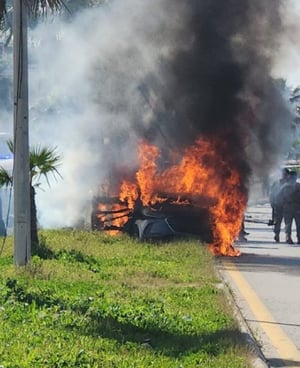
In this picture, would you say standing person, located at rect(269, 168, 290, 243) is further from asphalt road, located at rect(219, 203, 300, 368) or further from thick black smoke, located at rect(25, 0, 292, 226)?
asphalt road, located at rect(219, 203, 300, 368)

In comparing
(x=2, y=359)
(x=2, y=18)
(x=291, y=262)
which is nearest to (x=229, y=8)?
(x=291, y=262)

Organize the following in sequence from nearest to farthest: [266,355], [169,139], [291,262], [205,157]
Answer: [266,355] < [291,262] < [205,157] < [169,139]

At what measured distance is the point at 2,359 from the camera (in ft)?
25.2

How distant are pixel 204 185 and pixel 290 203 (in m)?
3.82

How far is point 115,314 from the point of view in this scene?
1001cm

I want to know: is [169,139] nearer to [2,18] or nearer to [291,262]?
[291,262]

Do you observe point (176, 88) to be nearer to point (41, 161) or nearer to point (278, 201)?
point (278, 201)

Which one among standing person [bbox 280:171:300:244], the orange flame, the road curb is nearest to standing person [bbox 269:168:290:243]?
standing person [bbox 280:171:300:244]

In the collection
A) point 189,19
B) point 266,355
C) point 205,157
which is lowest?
point 266,355

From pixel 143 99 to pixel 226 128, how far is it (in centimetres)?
278

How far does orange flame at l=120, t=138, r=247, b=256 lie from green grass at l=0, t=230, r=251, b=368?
434 centimetres

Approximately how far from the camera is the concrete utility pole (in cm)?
1398

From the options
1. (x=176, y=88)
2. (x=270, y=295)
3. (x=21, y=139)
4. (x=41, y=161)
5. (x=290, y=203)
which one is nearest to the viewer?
(x=270, y=295)

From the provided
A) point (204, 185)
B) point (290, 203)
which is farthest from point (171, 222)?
point (290, 203)
